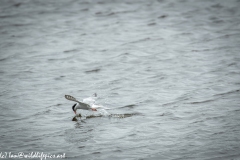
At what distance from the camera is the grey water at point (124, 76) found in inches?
400

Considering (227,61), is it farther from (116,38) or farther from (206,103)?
(116,38)

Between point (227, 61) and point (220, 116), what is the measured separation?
5.10 metres

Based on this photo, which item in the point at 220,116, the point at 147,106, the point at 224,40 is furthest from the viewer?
the point at 224,40

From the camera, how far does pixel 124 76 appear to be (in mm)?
15023

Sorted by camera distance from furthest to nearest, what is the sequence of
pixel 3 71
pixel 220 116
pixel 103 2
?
pixel 103 2 < pixel 3 71 < pixel 220 116

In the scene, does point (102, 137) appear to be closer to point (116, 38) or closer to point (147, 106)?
point (147, 106)

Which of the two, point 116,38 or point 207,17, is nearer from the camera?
point 116,38

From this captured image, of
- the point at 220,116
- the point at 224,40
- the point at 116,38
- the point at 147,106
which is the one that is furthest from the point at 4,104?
the point at 224,40

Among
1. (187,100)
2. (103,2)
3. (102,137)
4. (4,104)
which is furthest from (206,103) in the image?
(103,2)

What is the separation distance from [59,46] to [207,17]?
334 inches

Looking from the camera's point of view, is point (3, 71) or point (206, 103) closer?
point (206, 103)

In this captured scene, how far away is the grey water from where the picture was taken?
10.2 metres

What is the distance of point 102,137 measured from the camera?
34.4ft

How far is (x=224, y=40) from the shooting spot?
59.9ft
